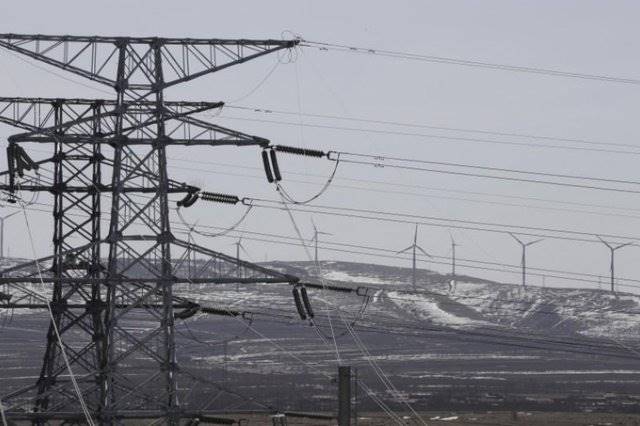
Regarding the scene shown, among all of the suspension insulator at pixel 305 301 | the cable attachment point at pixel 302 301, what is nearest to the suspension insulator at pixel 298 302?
the cable attachment point at pixel 302 301

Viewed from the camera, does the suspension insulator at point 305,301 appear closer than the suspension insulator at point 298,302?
Yes

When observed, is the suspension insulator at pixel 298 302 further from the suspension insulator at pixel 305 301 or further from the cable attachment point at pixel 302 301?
the suspension insulator at pixel 305 301

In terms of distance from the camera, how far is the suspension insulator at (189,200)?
54.5 metres

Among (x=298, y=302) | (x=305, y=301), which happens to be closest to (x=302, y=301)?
(x=298, y=302)

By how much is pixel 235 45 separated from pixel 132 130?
5.18m

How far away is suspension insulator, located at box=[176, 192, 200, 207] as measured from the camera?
54.5 meters

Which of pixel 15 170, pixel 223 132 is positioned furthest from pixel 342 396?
pixel 15 170

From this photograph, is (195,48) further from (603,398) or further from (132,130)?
(603,398)

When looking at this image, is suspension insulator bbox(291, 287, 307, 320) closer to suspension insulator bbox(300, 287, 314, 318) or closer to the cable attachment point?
the cable attachment point

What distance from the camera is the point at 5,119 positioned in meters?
Answer: 58.0

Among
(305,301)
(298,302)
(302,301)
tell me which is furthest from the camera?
(302,301)

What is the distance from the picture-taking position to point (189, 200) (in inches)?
2158

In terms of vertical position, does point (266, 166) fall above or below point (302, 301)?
above

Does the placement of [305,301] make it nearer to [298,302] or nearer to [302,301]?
[298,302]
